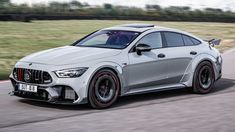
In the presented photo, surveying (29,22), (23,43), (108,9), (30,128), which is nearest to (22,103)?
(30,128)

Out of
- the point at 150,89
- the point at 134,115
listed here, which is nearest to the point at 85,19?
the point at 150,89

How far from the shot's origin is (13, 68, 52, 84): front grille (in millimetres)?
9464

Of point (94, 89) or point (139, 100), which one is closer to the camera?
point (94, 89)

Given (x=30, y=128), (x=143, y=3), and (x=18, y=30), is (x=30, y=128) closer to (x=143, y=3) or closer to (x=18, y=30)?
(x=18, y=30)

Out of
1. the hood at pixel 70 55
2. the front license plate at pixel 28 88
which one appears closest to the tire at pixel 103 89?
the hood at pixel 70 55

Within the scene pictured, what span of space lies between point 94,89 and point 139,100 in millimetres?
1534

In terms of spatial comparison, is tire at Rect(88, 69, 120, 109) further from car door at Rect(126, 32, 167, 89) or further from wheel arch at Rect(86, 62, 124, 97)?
car door at Rect(126, 32, 167, 89)

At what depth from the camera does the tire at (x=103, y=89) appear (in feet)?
31.3

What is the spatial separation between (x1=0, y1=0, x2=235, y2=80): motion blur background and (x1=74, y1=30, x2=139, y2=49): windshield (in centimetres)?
443

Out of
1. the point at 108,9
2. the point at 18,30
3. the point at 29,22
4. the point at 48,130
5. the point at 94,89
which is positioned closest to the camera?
the point at 48,130

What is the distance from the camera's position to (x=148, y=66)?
10.5m

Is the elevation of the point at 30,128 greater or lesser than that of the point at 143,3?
lesser

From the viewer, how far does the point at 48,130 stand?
795cm

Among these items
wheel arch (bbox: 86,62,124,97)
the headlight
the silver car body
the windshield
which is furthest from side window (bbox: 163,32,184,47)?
the headlight
